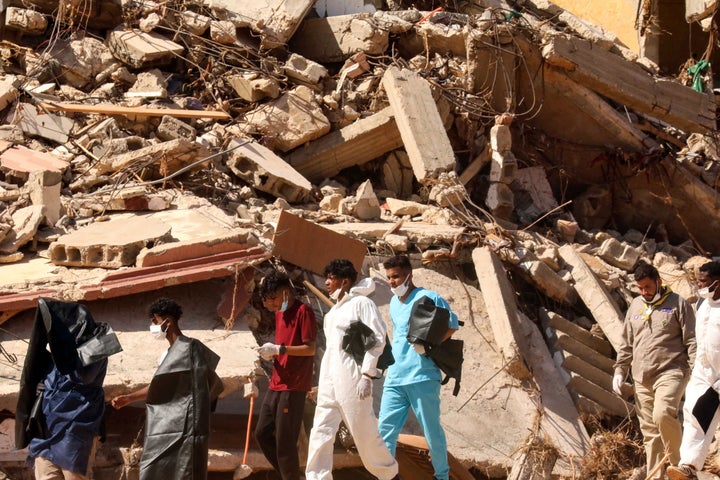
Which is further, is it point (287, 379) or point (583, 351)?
point (583, 351)

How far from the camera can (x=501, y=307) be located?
358 inches

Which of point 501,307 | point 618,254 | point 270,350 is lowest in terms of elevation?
point 618,254

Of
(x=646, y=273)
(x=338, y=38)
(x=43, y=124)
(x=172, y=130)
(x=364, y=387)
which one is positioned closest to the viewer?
(x=364, y=387)

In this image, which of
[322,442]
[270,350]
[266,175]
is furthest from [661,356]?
[266,175]

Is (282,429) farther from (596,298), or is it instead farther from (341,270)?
(596,298)

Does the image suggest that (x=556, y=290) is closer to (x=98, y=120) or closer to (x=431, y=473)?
(x=431, y=473)

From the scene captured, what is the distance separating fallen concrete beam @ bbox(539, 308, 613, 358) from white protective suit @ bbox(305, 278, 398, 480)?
3.06 m

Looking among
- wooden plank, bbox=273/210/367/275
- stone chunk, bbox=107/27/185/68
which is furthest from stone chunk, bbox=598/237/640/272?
stone chunk, bbox=107/27/185/68

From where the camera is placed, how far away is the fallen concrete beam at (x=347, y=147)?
1148 centimetres

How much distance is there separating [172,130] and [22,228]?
2.45m

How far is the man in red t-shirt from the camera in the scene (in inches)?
274

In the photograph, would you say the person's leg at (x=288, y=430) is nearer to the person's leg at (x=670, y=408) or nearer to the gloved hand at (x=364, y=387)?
the gloved hand at (x=364, y=387)

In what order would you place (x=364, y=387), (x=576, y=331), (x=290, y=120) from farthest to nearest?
1. (x=290, y=120)
2. (x=576, y=331)
3. (x=364, y=387)

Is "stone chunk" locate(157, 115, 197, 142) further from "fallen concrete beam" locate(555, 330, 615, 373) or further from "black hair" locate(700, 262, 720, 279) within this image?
"black hair" locate(700, 262, 720, 279)
